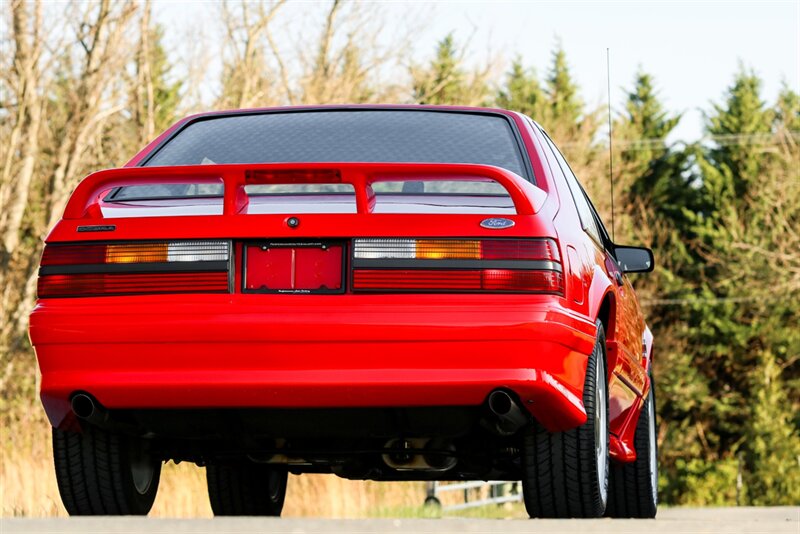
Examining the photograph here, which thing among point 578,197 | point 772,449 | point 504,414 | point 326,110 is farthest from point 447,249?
point 772,449

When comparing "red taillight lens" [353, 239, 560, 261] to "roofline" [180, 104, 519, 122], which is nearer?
"red taillight lens" [353, 239, 560, 261]

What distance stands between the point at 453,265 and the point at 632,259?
2.56 meters

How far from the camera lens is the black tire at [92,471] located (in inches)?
200

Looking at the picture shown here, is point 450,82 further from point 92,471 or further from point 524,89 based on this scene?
point 524,89

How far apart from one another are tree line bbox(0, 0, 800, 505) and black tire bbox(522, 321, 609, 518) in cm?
1276

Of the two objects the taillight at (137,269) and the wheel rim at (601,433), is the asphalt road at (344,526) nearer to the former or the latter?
the wheel rim at (601,433)

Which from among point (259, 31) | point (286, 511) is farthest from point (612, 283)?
point (259, 31)

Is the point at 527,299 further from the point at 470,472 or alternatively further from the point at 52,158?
the point at 52,158

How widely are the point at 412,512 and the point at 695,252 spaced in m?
47.8

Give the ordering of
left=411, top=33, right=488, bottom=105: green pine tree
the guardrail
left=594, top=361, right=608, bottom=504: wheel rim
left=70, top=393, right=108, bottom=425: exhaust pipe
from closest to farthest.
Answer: left=70, top=393, right=108, bottom=425: exhaust pipe
left=594, top=361, right=608, bottom=504: wheel rim
the guardrail
left=411, top=33, right=488, bottom=105: green pine tree

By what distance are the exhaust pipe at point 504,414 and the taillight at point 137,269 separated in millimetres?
940

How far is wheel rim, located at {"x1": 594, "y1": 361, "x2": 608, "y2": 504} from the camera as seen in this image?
16.6 feet

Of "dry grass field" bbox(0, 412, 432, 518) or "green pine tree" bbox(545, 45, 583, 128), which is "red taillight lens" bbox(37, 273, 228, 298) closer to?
"dry grass field" bbox(0, 412, 432, 518)

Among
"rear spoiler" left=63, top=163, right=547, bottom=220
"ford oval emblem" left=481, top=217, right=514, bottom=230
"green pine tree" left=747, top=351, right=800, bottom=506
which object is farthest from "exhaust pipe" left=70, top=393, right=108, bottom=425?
"green pine tree" left=747, top=351, right=800, bottom=506
